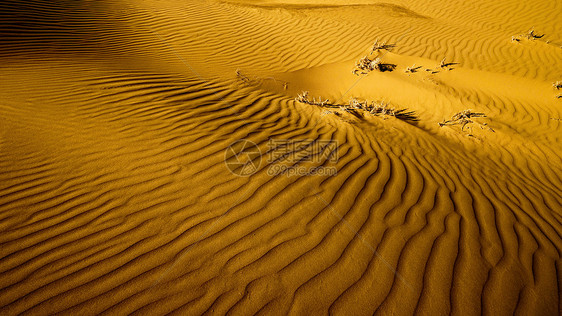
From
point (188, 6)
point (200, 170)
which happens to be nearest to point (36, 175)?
point (200, 170)

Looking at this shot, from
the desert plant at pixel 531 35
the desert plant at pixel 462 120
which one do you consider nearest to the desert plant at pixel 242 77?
the desert plant at pixel 462 120

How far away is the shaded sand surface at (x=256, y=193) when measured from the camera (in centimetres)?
161

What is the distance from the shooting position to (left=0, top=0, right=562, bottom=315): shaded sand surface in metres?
1.61

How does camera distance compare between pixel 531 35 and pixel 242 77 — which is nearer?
pixel 242 77

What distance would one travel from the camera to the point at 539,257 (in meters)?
1.97

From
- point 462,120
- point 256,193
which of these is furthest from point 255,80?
point 462,120

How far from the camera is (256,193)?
7.30 ft

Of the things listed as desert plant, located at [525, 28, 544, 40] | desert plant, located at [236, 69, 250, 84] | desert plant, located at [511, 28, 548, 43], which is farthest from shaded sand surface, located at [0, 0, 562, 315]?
desert plant, located at [525, 28, 544, 40]

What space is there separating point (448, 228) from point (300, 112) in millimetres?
2547

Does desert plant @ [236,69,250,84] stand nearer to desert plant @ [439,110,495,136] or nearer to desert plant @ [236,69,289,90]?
desert plant @ [236,69,289,90]

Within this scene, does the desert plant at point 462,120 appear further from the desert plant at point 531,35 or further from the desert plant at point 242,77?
the desert plant at point 531,35

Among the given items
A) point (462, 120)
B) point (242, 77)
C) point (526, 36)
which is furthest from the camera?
point (526, 36)

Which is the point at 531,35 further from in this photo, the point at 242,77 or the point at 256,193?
the point at 256,193

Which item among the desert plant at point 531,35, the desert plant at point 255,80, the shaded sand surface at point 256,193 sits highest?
the desert plant at point 255,80
